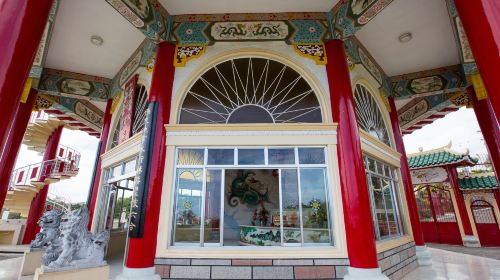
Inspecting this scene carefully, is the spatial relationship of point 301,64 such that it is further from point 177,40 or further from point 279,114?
point 177,40

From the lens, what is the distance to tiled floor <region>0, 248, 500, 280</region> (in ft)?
18.5

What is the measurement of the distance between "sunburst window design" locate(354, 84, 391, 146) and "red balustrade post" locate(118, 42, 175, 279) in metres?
4.95

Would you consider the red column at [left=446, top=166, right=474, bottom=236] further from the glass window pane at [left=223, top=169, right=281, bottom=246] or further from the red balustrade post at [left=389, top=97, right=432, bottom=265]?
the glass window pane at [left=223, top=169, right=281, bottom=246]

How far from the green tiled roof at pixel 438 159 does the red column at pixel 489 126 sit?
5.66 m

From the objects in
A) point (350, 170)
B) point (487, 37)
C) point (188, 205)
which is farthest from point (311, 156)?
point (487, 37)

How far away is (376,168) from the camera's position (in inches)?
267

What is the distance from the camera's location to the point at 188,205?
18.2 ft

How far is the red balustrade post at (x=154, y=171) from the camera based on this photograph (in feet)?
16.0

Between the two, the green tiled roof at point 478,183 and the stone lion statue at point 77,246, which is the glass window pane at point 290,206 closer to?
the stone lion statue at point 77,246

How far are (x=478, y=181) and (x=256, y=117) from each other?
39.3ft

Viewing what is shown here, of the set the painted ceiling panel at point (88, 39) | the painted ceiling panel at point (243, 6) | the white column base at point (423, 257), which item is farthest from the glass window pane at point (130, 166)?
the white column base at point (423, 257)

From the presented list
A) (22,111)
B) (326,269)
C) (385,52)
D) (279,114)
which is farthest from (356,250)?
(22,111)

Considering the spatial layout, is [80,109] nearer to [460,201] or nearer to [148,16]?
[148,16]

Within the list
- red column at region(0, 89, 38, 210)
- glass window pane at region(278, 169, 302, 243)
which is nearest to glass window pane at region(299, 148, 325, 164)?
glass window pane at region(278, 169, 302, 243)
